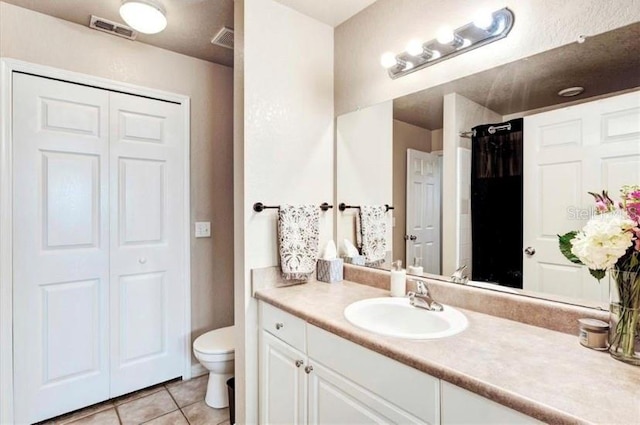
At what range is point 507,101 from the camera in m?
1.33

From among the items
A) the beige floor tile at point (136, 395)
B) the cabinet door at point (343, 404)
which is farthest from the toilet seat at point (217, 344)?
the cabinet door at point (343, 404)

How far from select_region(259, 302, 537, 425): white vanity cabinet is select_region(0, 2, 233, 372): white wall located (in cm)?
103

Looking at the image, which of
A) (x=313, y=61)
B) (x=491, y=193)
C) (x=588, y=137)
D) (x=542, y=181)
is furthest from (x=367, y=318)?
(x=313, y=61)

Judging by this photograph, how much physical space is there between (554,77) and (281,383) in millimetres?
1682

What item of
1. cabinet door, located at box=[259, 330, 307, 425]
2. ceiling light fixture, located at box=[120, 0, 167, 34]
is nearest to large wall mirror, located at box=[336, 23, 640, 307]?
cabinet door, located at box=[259, 330, 307, 425]

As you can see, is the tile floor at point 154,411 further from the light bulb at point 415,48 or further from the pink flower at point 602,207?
the light bulb at point 415,48

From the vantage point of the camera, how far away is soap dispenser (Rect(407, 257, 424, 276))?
1636 mm

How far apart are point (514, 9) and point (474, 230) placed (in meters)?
0.89

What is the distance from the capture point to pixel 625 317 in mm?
A: 909

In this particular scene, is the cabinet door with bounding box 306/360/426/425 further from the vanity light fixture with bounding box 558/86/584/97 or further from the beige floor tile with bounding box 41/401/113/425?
the beige floor tile with bounding box 41/401/113/425

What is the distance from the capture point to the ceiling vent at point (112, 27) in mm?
1935

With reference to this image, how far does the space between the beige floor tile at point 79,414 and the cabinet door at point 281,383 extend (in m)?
1.17

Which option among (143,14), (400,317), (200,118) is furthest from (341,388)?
(200,118)

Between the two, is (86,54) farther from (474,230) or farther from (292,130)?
(474,230)
